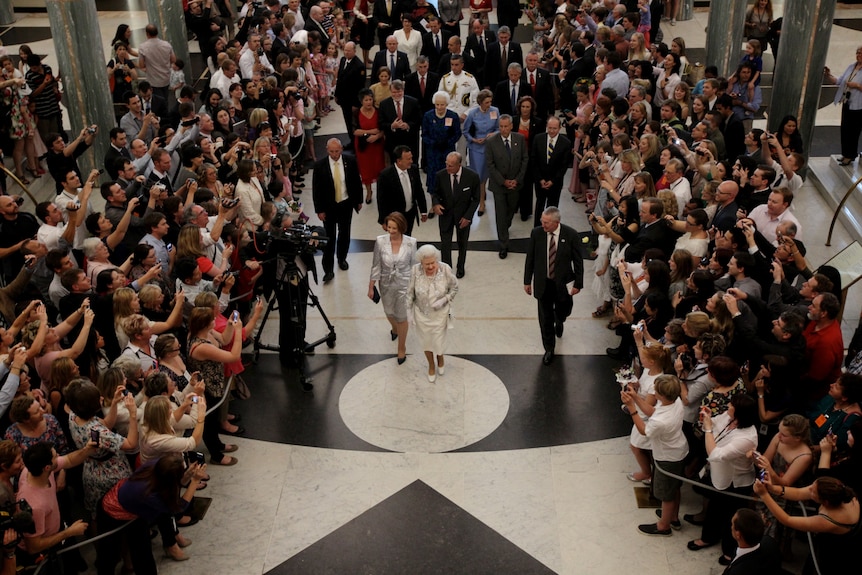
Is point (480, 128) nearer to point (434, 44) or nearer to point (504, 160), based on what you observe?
point (504, 160)

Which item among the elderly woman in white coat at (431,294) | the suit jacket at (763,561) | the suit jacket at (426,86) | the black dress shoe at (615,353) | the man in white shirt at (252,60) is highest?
the man in white shirt at (252,60)

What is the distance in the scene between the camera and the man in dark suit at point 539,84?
12.9 metres

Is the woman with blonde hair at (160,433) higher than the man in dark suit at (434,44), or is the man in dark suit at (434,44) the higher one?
the man in dark suit at (434,44)

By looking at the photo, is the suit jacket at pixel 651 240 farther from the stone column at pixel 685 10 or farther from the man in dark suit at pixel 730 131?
the stone column at pixel 685 10

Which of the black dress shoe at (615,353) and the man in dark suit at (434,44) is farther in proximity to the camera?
the man in dark suit at (434,44)

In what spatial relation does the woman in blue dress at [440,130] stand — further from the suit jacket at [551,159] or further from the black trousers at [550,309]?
the black trousers at [550,309]

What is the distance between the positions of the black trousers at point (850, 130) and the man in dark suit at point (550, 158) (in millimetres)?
3682

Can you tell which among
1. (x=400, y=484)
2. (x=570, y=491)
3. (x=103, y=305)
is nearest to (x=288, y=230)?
(x=103, y=305)

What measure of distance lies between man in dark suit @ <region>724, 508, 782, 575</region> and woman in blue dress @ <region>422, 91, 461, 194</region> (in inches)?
273

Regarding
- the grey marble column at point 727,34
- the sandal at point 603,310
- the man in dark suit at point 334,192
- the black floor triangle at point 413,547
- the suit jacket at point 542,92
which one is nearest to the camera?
the black floor triangle at point 413,547

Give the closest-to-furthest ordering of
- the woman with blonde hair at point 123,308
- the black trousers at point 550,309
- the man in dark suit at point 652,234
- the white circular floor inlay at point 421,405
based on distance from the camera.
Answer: the woman with blonde hair at point 123,308, the white circular floor inlay at point 421,405, the man in dark suit at point 652,234, the black trousers at point 550,309

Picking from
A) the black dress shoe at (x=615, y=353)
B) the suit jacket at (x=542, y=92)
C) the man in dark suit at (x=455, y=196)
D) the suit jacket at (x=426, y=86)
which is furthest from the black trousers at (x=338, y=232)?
the suit jacket at (x=542, y=92)

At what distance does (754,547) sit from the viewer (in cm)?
551

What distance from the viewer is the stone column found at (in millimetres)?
20875
